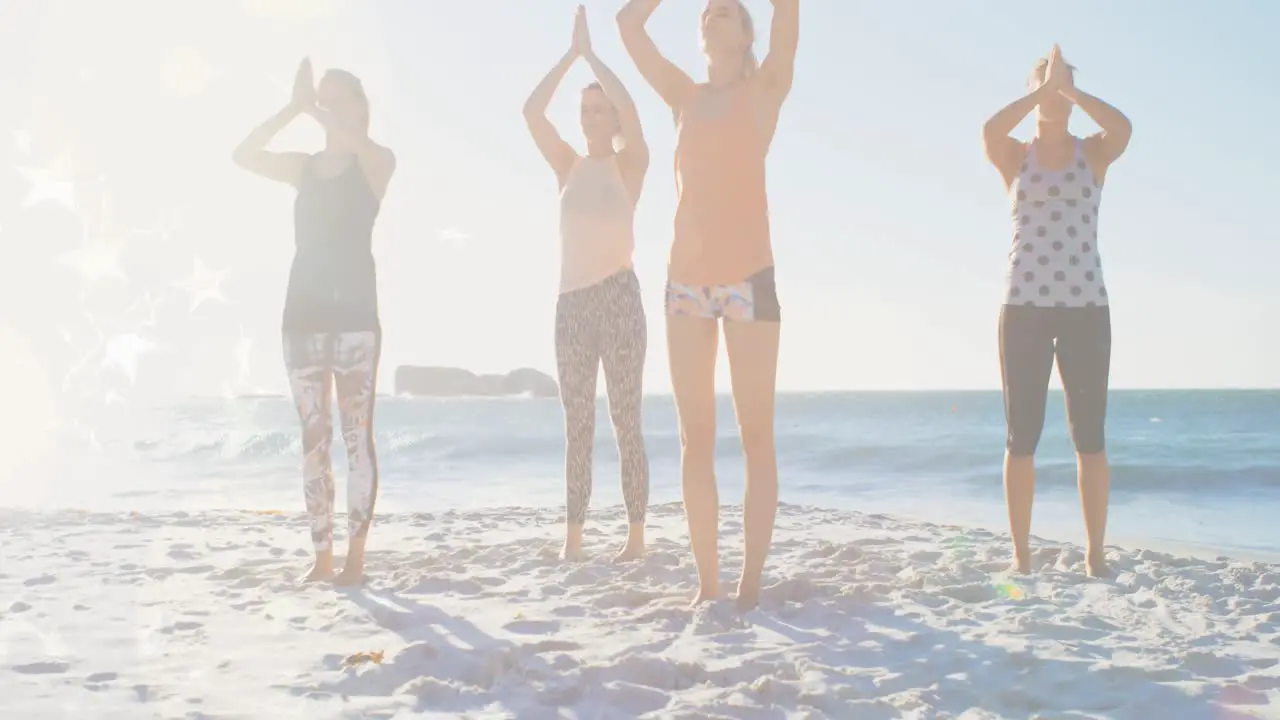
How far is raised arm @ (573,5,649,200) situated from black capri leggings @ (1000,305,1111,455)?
1.76 metres

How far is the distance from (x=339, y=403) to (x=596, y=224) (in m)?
1.40

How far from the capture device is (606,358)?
445cm

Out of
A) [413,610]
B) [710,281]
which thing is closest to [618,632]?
[413,610]

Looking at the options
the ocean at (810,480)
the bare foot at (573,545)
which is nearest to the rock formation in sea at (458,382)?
the ocean at (810,480)

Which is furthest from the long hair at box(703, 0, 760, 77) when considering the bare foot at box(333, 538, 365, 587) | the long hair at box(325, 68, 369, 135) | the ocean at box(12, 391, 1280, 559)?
the ocean at box(12, 391, 1280, 559)

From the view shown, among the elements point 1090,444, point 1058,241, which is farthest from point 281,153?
point 1090,444

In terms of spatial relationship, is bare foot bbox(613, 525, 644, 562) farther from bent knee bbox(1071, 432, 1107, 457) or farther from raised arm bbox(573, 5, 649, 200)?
bent knee bbox(1071, 432, 1107, 457)

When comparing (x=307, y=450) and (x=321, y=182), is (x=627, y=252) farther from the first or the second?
(x=307, y=450)

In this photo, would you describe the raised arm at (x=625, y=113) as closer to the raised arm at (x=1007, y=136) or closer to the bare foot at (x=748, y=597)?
the raised arm at (x=1007, y=136)

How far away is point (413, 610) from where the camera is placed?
357 cm

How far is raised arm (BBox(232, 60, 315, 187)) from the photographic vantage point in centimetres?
407

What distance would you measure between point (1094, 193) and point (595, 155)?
220cm

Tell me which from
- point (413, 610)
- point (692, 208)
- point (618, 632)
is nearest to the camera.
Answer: point (618, 632)

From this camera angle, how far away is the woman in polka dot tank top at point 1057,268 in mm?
3914
